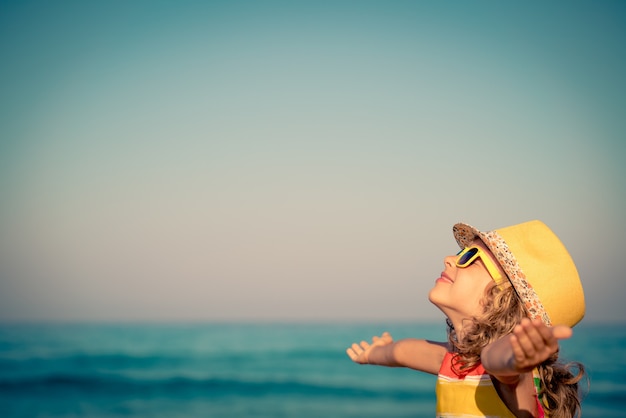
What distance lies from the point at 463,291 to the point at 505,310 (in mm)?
214

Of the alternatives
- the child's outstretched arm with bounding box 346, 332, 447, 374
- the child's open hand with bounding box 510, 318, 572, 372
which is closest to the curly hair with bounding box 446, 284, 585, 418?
the child's outstretched arm with bounding box 346, 332, 447, 374

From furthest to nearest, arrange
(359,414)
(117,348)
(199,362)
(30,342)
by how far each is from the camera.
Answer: (30,342)
(117,348)
(199,362)
(359,414)

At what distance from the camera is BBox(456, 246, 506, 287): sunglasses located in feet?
10.1

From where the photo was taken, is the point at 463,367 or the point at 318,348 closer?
the point at 463,367

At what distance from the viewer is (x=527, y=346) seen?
79.4 inches

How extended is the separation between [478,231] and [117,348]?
860 inches

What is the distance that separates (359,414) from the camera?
13062 millimetres

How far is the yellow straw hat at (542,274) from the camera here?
2865 mm

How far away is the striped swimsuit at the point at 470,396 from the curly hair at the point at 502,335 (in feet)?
0.14

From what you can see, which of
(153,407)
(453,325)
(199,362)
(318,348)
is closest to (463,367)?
(453,325)

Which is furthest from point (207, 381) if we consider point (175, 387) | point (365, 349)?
point (365, 349)

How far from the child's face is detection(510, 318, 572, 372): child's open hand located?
Answer: 1009 mm

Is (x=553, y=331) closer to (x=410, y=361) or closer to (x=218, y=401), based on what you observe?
(x=410, y=361)

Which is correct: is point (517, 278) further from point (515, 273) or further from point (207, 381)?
point (207, 381)
